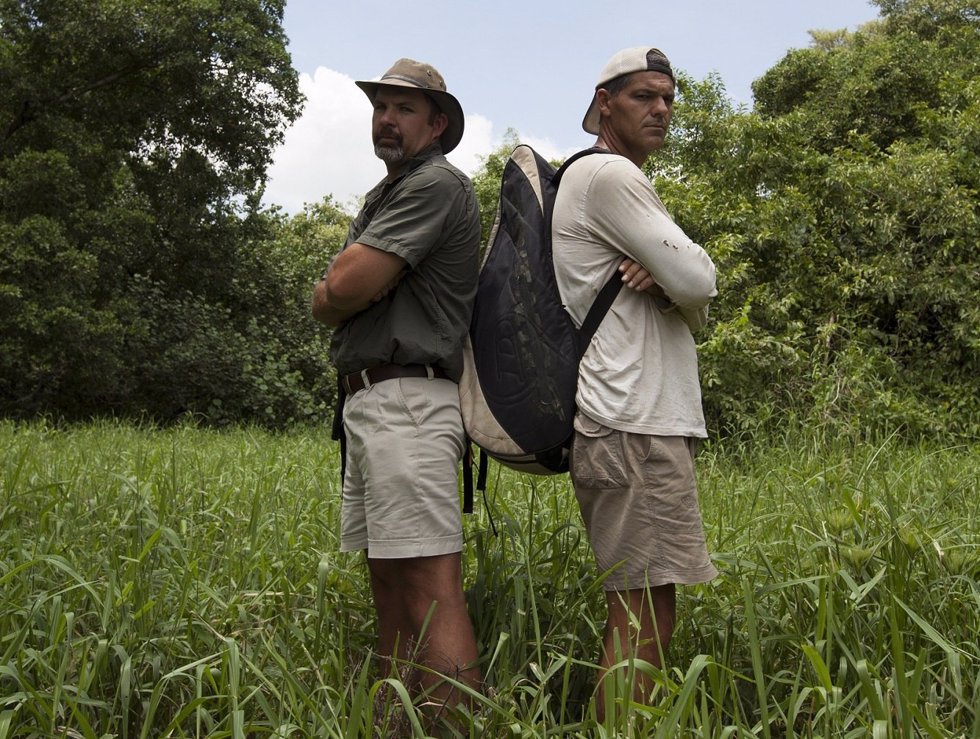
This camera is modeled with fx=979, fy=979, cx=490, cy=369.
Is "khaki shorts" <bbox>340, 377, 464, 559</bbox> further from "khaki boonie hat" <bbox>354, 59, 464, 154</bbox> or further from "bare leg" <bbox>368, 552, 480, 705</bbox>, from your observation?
"khaki boonie hat" <bbox>354, 59, 464, 154</bbox>

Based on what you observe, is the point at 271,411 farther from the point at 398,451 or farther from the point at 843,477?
the point at 398,451

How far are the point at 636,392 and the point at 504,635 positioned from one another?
2.13 feet

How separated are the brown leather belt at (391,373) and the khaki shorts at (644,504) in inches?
16.7

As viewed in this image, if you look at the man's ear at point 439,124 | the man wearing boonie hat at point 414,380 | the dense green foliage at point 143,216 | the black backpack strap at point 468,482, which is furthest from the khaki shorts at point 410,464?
the dense green foliage at point 143,216

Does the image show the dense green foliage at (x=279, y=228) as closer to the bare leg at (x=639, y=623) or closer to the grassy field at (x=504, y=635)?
the grassy field at (x=504, y=635)

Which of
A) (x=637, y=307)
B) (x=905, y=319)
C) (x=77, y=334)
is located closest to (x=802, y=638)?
(x=637, y=307)

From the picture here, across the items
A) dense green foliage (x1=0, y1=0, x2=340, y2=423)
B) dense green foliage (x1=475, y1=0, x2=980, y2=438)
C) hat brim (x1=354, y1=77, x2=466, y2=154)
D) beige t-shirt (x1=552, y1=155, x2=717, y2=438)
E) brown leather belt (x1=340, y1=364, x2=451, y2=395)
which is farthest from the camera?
dense green foliage (x1=0, y1=0, x2=340, y2=423)

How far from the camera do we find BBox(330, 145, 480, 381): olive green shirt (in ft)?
7.88

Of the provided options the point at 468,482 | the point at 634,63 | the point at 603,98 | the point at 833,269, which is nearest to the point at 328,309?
the point at 468,482

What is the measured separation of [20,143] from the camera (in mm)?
12539

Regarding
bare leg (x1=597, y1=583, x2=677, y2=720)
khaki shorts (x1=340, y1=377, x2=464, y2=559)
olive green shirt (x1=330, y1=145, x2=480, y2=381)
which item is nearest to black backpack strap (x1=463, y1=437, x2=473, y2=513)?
khaki shorts (x1=340, y1=377, x2=464, y2=559)

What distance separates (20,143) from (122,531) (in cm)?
1059

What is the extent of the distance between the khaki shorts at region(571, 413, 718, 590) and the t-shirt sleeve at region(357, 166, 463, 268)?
599mm

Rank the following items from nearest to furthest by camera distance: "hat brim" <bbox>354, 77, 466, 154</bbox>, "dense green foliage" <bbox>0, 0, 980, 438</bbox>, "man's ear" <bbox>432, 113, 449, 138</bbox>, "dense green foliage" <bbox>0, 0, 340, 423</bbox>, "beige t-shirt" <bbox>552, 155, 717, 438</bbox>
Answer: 1. "beige t-shirt" <bbox>552, 155, 717, 438</bbox>
2. "hat brim" <bbox>354, 77, 466, 154</bbox>
3. "man's ear" <bbox>432, 113, 449, 138</bbox>
4. "dense green foliage" <bbox>0, 0, 980, 438</bbox>
5. "dense green foliage" <bbox>0, 0, 340, 423</bbox>
